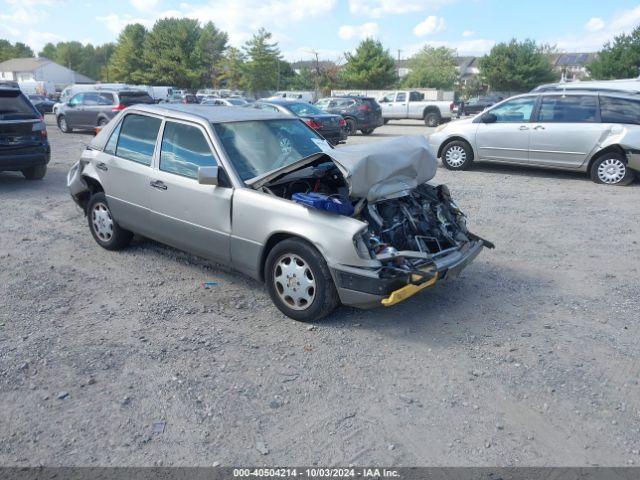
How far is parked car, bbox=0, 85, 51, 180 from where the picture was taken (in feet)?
30.7

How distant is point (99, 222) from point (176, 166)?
5.43 ft

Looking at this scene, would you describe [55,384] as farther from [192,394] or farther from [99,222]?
[99,222]

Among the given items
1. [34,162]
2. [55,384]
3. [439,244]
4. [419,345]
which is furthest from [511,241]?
[34,162]

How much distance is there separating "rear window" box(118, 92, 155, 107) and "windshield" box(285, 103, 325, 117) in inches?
237

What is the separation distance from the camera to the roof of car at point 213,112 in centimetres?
520

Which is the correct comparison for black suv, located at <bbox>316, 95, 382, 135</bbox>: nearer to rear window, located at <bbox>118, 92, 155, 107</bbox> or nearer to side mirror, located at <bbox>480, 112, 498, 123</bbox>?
rear window, located at <bbox>118, 92, 155, 107</bbox>

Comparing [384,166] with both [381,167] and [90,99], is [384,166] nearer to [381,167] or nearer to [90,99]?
[381,167]

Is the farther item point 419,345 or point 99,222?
point 99,222

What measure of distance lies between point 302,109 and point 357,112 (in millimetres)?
5080

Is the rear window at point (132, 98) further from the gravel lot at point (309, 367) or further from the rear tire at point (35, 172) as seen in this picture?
the gravel lot at point (309, 367)

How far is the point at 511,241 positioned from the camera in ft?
22.3

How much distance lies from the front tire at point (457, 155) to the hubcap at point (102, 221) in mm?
8204

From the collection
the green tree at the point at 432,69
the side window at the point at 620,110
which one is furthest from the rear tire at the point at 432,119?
the green tree at the point at 432,69

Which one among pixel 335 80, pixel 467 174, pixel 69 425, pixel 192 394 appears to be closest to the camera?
pixel 69 425
